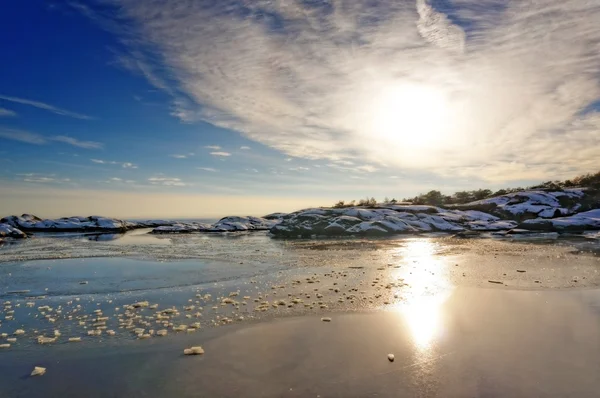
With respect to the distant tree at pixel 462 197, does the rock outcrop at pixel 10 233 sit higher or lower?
lower

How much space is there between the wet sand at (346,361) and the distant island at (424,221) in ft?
116

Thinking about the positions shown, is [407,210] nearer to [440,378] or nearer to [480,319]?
[480,319]

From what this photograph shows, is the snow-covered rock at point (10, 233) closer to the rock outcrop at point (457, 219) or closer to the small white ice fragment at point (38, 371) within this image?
the rock outcrop at point (457, 219)

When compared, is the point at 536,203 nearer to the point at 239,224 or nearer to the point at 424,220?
the point at 424,220

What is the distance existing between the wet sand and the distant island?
3524 centimetres

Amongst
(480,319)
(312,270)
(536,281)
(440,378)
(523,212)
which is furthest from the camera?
(523,212)

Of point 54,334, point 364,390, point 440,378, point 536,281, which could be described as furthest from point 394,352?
point 536,281

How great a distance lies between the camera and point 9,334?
9391mm

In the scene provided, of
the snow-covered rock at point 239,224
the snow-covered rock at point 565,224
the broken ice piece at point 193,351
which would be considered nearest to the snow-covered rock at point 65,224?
the snow-covered rock at point 239,224

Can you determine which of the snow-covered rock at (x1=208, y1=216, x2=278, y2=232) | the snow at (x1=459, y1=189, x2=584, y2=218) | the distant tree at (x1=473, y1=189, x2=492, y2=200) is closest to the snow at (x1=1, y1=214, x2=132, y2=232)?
the snow-covered rock at (x1=208, y1=216, x2=278, y2=232)

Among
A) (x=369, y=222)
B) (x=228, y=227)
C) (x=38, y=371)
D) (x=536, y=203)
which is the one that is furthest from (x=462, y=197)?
(x=38, y=371)

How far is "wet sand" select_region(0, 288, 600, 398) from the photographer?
636cm

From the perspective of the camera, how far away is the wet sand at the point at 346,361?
20.9ft

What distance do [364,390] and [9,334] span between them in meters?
9.05
